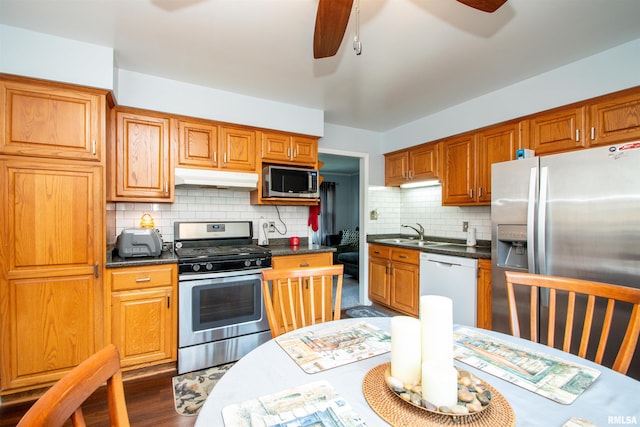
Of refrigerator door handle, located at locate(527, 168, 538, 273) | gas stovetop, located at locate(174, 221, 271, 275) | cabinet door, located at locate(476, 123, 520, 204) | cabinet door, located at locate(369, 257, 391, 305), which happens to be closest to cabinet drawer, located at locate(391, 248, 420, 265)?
cabinet door, located at locate(369, 257, 391, 305)

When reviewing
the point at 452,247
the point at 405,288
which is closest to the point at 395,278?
the point at 405,288

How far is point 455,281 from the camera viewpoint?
115 inches

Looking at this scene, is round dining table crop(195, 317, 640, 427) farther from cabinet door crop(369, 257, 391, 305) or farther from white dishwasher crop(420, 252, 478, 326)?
cabinet door crop(369, 257, 391, 305)

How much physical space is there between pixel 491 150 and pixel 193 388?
131 inches

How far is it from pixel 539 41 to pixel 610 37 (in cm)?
46

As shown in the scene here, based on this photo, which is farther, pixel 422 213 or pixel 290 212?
pixel 422 213

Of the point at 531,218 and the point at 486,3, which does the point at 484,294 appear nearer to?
the point at 531,218

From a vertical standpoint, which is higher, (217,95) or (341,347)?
(217,95)

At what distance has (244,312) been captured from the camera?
8.74 feet

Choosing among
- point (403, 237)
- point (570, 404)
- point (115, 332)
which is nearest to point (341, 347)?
point (570, 404)

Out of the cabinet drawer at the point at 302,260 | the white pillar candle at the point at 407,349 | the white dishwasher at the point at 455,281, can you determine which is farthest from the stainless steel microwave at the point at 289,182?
the white pillar candle at the point at 407,349

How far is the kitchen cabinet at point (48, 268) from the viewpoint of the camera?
77.4 inches

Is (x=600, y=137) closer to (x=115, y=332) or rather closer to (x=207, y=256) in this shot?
(x=207, y=256)

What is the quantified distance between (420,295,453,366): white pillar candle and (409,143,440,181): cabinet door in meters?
3.04
